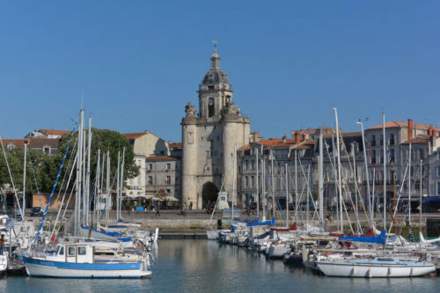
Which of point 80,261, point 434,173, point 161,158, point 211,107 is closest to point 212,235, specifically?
point 434,173

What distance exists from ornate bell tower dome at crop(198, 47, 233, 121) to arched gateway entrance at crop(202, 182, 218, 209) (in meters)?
7.48

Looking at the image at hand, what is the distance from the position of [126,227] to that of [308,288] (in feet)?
82.4

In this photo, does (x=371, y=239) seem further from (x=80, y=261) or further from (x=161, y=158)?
(x=161, y=158)

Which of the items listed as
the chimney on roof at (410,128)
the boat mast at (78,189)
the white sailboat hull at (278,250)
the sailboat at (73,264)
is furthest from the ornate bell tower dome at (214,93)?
the sailboat at (73,264)

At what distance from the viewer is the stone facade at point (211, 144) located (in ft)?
354

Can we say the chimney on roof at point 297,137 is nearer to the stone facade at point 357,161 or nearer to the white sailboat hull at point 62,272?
the stone facade at point 357,161

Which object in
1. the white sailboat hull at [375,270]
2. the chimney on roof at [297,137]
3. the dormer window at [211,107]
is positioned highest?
the dormer window at [211,107]

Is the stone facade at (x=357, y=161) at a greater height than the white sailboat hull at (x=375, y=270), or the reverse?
the stone facade at (x=357, y=161)

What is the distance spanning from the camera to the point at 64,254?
43.7 meters

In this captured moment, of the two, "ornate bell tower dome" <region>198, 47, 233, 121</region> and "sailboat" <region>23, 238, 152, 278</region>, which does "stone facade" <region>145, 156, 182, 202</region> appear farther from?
"sailboat" <region>23, 238, 152, 278</region>

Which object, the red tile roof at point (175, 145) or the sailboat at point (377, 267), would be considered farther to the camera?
the red tile roof at point (175, 145)

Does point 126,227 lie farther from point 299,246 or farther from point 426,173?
point 426,173

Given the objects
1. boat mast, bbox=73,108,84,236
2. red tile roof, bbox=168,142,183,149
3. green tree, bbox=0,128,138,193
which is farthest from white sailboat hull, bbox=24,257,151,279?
red tile roof, bbox=168,142,183,149

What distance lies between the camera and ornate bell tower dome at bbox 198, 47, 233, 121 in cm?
11181
